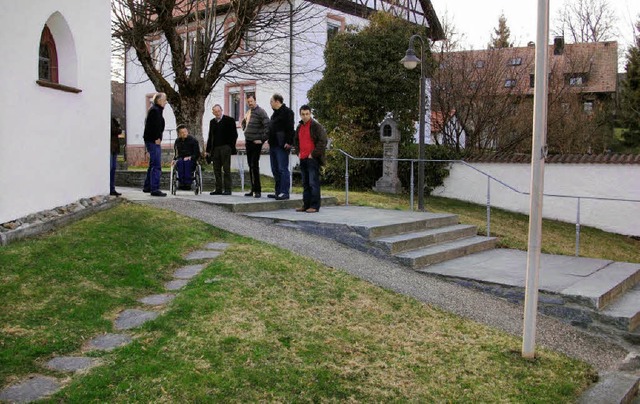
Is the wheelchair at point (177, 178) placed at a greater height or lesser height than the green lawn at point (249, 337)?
Answer: greater

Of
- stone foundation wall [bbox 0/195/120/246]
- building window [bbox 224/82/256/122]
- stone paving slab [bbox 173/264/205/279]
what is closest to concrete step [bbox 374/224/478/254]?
stone paving slab [bbox 173/264/205/279]

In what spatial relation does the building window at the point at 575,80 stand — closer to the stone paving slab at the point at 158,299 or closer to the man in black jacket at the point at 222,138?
the man in black jacket at the point at 222,138

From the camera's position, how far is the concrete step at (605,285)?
670 centimetres

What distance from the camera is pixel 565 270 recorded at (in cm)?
840

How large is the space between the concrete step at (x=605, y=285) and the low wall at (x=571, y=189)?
312 inches

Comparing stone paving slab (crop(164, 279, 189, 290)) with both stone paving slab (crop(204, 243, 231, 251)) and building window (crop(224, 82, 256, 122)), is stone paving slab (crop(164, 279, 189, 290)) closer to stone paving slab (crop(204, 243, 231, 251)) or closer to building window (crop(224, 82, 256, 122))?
stone paving slab (crop(204, 243, 231, 251))

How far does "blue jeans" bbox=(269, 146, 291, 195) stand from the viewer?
417 inches

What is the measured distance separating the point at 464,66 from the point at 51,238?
17.6m

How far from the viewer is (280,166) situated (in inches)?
422

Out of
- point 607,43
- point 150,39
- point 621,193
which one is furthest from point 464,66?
point 607,43

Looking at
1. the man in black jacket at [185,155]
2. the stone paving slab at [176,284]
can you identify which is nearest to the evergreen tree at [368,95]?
the man in black jacket at [185,155]

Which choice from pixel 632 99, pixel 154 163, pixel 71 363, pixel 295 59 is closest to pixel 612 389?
pixel 71 363

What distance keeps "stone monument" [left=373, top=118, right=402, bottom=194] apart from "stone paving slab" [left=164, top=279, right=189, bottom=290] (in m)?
11.9

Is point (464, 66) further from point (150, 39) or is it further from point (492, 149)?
point (150, 39)
